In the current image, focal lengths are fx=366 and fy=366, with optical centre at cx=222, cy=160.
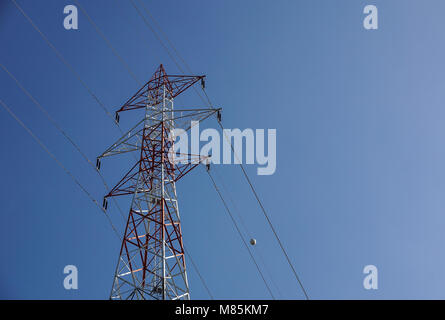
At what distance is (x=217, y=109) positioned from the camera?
1719cm

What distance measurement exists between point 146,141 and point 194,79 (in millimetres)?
4456

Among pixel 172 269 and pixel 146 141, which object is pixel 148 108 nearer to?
pixel 146 141

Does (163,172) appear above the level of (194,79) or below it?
below

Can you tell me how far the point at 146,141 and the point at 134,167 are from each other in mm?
1515
